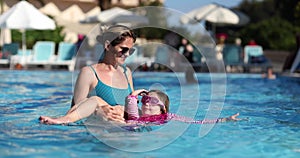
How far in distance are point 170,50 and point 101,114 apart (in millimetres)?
10795

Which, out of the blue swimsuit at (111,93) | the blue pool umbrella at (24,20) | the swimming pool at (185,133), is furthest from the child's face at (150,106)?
the blue pool umbrella at (24,20)

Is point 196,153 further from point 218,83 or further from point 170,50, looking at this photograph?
point 170,50

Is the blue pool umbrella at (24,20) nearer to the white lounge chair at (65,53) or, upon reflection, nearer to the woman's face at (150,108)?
the white lounge chair at (65,53)

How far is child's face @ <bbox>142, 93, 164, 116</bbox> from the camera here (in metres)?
4.41

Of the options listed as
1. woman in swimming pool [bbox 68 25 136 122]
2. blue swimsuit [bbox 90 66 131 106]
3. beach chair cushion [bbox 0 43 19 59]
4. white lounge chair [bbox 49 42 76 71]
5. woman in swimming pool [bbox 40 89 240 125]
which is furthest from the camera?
white lounge chair [bbox 49 42 76 71]

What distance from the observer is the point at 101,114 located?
414cm

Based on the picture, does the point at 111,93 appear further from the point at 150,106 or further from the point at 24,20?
the point at 24,20

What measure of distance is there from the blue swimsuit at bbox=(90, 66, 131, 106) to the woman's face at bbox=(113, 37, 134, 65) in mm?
249

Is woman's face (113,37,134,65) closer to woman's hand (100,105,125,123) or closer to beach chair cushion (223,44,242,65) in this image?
woman's hand (100,105,125,123)

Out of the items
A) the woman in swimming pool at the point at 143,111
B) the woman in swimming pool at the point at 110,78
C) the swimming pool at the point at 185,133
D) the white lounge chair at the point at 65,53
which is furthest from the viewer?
the white lounge chair at the point at 65,53

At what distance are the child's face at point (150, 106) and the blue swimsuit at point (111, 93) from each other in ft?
0.62

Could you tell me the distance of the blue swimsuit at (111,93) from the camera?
4.39 metres

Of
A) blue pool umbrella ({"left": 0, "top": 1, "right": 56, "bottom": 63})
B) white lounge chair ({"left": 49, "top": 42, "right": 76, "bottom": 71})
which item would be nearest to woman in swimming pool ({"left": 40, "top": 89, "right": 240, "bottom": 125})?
blue pool umbrella ({"left": 0, "top": 1, "right": 56, "bottom": 63})

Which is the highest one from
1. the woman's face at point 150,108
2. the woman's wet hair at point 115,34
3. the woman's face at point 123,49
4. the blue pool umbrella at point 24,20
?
the woman's wet hair at point 115,34
